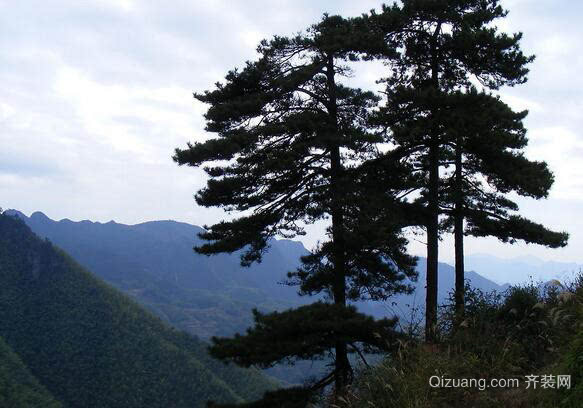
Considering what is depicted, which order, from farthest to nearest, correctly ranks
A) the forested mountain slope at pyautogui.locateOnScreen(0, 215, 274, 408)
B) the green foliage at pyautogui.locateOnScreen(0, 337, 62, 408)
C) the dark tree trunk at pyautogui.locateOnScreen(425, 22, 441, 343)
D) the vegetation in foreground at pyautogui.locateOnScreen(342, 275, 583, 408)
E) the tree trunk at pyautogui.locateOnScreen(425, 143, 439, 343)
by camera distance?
the forested mountain slope at pyautogui.locateOnScreen(0, 215, 274, 408) → the green foliage at pyautogui.locateOnScreen(0, 337, 62, 408) → the dark tree trunk at pyautogui.locateOnScreen(425, 22, 441, 343) → the tree trunk at pyautogui.locateOnScreen(425, 143, 439, 343) → the vegetation in foreground at pyautogui.locateOnScreen(342, 275, 583, 408)

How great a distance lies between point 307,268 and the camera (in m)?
14.5

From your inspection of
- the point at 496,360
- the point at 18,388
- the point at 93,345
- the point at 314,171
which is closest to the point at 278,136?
the point at 314,171

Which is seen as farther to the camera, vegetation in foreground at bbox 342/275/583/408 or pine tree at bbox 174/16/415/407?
pine tree at bbox 174/16/415/407

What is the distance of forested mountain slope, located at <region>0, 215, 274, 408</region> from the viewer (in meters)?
115

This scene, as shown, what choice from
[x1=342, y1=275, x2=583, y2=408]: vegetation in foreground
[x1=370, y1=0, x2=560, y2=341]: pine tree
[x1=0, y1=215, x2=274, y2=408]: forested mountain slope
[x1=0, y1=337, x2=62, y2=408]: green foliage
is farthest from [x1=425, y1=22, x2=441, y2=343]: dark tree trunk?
[x1=0, y1=337, x2=62, y2=408]: green foliage

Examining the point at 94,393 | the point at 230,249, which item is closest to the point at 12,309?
the point at 94,393

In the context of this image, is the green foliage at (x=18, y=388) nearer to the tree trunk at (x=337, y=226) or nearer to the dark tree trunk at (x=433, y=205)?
the tree trunk at (x=337, y=226)

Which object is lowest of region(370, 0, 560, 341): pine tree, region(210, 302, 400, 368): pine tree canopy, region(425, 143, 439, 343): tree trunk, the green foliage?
the green foliage

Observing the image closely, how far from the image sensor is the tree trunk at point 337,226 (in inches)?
484

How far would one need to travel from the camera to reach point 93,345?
432 ft

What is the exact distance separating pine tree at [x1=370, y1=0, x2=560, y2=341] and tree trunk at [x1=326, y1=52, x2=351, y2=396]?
5.49 ft

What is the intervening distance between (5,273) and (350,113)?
177484 millimetres

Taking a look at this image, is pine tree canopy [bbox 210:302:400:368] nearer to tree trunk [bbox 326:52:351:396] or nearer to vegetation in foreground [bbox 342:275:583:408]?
tree trunk [bbox 326:52:351:396]

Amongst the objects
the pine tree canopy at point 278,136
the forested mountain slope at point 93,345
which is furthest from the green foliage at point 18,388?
→ the pine tree canopy at point 278,136
